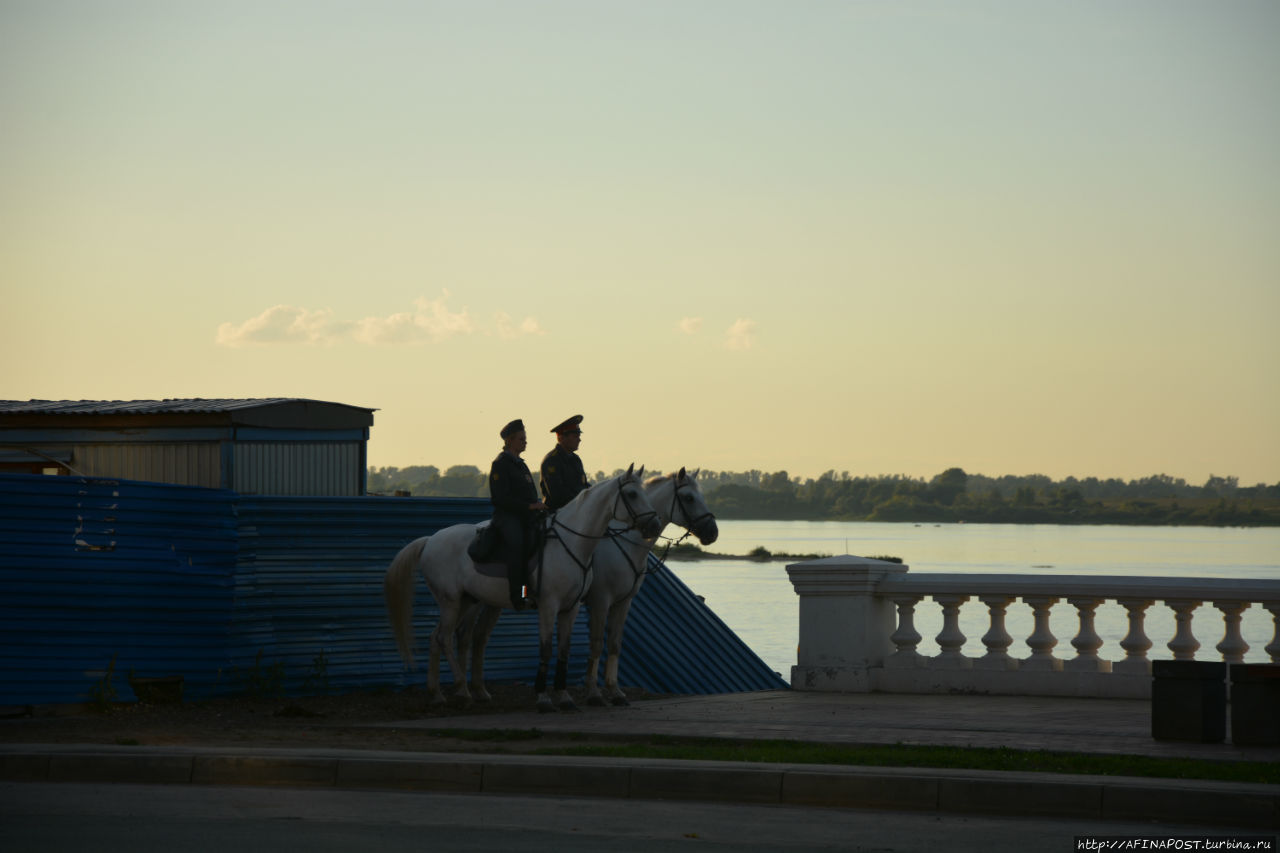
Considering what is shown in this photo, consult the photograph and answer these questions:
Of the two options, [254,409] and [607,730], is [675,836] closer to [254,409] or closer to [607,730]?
[607,730]

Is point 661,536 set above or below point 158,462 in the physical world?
below

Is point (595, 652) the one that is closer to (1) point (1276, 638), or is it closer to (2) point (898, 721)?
(2) point (898, 721)

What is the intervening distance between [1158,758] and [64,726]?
913 centimetres

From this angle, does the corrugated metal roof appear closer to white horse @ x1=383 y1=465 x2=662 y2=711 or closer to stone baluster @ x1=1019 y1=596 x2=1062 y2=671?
white horse @ x1=383 y1=465 x2=662 y2=711

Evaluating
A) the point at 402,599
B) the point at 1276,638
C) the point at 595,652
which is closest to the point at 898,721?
the point at 595,652

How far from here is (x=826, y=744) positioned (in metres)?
12.7

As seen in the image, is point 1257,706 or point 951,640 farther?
point 951,640

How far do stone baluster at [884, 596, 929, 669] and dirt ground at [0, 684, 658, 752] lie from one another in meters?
2.76

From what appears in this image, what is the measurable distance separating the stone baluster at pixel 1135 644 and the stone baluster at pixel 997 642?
1.08 metres

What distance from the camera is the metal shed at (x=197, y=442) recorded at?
1861 cm

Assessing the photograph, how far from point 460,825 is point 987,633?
8.26 meters

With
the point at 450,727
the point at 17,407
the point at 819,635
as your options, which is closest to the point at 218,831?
the point at 450,727

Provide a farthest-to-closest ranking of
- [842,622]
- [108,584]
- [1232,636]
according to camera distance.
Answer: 1. [842,622]
2. [1232,636]
3. [108,584]

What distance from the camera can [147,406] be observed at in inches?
760
